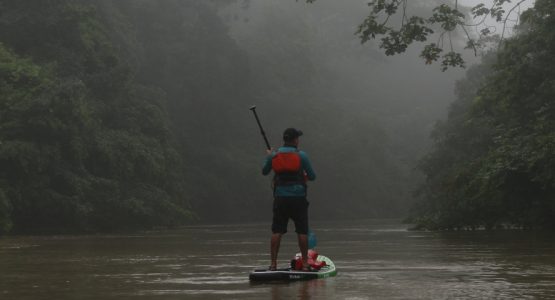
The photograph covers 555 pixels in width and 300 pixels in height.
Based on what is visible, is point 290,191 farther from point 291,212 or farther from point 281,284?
point 281,284

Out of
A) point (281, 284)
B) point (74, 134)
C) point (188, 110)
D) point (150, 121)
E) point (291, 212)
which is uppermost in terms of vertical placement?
point (188, 110)

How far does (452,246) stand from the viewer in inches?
738

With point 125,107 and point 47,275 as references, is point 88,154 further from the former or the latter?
point 47,275

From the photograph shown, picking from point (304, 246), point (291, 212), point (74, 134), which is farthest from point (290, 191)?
point (74, 134)

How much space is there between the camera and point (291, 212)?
37.2 ft

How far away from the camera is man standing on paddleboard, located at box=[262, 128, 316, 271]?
11305 mm

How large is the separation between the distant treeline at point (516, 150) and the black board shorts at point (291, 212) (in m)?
12.8

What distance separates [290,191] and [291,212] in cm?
25

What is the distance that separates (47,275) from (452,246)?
30.0 ft

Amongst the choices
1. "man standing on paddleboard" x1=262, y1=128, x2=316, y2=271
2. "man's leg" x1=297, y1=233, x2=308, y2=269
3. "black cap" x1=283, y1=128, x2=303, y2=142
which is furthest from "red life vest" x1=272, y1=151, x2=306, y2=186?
"man's leg" x1=297, y1=233, x2=308, y2=269

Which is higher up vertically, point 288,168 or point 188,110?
point 188,110

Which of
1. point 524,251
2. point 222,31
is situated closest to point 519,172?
point 524,251

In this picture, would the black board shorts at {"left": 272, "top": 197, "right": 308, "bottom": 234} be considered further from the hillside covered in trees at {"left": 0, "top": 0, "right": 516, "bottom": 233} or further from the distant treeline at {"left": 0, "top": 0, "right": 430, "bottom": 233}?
the distant treeline at {"left": 0, "top": 0, "right": 430, "bottom": 233}

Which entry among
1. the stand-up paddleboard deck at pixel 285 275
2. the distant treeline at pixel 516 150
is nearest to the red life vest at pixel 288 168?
the stand-up paddleboard deck at pixel 285 275
